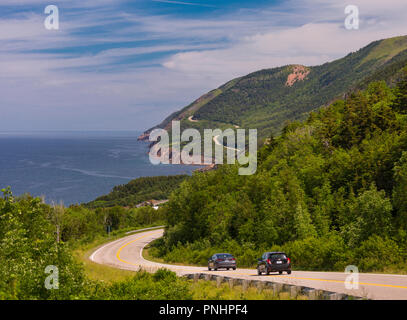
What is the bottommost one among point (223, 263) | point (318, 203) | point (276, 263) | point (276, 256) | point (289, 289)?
point (223, 263)

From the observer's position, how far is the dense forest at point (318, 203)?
107 feet

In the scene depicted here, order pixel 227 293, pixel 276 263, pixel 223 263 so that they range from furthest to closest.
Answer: pixel 223 263 → pixel 276 263 → pixel 227 293

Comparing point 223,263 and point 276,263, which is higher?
point 276,263

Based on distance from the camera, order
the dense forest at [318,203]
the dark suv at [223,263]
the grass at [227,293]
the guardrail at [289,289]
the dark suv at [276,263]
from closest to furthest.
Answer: the guardrail at [289,289] → the grass at [227,293] → the dark suv at [276,263] → the dense forest at [318,203] → the dark suv at [223,263]

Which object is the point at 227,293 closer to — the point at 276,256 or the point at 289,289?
the point at 289,289

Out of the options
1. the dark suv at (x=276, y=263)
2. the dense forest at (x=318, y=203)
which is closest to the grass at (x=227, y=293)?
the dark suv at (x=276, y=263)

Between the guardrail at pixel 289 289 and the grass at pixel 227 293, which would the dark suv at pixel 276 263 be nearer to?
the guardrail at pixel 289 289

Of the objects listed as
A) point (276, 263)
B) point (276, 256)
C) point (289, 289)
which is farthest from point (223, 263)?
point (289, 289)

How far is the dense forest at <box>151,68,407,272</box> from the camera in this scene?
32.6 metres

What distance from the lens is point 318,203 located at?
4831cm

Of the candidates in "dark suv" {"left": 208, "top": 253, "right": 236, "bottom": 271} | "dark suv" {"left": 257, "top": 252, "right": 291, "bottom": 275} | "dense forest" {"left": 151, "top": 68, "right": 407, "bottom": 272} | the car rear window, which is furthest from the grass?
"dark suv" {"left": 208, "top": 253, "right": 236, "bottom": 271}

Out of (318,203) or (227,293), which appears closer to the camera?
(227,293)

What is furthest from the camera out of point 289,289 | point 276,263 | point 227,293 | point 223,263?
point 223,263
